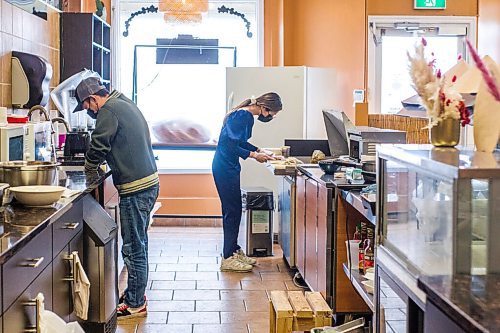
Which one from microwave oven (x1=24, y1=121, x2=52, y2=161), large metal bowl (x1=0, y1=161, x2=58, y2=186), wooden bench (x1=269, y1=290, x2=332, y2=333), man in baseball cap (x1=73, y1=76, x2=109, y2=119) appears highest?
man in baseball cap (x1=73, y1=76, x2=109, y2=119)

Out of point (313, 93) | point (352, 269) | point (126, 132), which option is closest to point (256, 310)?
point (352, 269)

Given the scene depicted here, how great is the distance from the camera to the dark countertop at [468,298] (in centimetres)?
170

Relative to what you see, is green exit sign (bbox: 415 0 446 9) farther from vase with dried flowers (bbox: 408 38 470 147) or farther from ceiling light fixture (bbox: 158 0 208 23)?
vase with dried flowers (bbox: 408 38 470 147)

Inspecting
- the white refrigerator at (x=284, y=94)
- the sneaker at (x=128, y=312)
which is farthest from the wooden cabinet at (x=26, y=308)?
the white refrigerator at (x=284, y=94)

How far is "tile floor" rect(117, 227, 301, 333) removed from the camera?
471 centimetres

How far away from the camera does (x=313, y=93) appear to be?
743cm

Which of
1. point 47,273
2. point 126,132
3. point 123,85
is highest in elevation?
point 123,85

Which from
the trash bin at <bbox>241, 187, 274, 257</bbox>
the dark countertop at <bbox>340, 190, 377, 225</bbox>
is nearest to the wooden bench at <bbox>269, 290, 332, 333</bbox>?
the dark countertop at <bbox>340, 190, 377, 225</bbox>

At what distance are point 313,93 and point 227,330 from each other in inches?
135

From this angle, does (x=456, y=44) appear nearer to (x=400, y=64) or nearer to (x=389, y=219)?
(x=400, y=64)

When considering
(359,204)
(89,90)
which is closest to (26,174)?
(89,90)

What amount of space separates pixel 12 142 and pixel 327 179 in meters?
1.97

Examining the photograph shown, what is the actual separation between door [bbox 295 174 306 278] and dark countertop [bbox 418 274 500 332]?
3.42 meters

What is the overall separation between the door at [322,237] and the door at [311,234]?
0.12m
